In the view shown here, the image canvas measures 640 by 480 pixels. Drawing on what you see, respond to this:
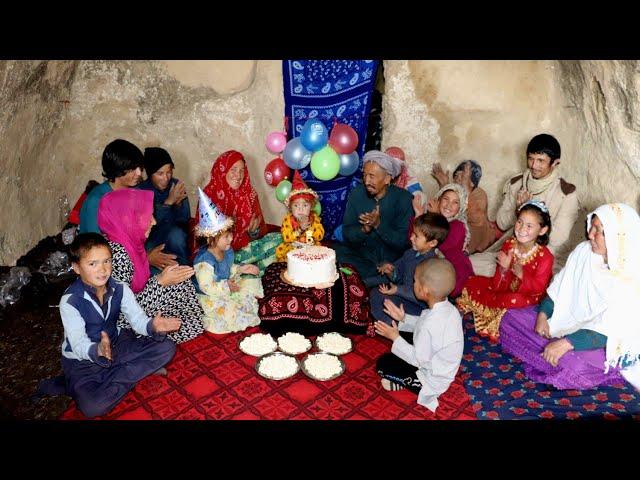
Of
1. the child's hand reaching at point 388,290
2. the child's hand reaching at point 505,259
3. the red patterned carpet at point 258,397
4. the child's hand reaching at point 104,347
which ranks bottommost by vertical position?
the red patterned carpet at point 258,397

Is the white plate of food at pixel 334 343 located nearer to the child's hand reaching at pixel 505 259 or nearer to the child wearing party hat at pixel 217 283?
Answer: the child wearing party hat at pixel 217 283

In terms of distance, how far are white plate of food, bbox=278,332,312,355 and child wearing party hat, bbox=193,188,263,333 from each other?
41cm

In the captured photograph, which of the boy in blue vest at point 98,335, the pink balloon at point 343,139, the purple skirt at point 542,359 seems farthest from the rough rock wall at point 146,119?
the purple skirt at point 542,359

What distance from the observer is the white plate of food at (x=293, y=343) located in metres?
4.33

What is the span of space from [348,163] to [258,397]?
3207mm

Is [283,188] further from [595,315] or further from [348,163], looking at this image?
[595,315]

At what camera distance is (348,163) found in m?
6.10

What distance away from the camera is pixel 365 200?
18.1 ft

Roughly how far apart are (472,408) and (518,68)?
429 cm

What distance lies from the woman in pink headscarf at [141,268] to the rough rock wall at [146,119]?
7.75ft

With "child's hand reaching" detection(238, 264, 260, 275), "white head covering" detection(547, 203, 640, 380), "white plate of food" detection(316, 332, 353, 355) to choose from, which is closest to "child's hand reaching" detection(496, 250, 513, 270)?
"white head covering" detection(547, 203, 640, 380)

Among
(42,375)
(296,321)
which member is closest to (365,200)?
(296,321)

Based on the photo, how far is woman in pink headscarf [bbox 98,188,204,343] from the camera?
13.6ft

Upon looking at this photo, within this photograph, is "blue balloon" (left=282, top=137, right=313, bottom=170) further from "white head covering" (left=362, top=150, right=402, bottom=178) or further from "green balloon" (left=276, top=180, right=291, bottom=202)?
"white head covering" (left=362, top=150, right=402, bottom=178)
